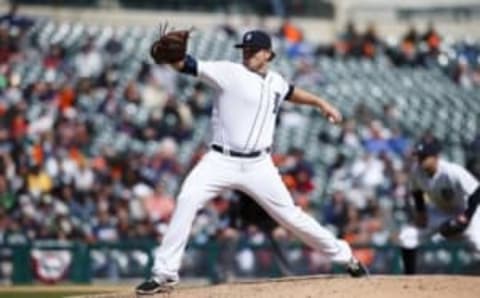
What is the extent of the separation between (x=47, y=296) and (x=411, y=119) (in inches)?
407

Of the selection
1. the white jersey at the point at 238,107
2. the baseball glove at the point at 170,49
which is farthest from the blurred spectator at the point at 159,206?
the baseball glove at the point at 170,49

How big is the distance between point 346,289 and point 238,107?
146cm

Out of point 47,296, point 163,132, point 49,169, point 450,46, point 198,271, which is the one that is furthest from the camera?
point 450,46

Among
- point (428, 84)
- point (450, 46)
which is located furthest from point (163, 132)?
point (450, 46)

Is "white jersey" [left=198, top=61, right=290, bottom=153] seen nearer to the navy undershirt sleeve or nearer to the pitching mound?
the navy undershirt sleeve

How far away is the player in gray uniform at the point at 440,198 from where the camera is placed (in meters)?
12.0

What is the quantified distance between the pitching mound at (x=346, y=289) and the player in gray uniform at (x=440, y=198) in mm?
1665

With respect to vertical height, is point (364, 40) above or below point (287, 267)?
above

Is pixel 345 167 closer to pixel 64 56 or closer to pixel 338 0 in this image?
pixel 64 56

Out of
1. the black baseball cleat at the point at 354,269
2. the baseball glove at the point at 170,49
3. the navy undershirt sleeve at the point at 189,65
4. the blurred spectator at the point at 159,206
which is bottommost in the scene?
the blurred spectator at the point at 159,206

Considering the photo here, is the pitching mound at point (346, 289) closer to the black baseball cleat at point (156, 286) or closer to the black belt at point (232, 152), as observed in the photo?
the black baseball cleat at point (156, 286)

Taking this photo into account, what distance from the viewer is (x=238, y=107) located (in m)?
9.96

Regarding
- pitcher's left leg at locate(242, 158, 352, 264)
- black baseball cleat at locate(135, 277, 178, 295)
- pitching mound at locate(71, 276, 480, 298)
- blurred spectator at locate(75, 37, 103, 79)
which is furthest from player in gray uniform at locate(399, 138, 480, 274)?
blurred spectator at locate(75, 37, 103, 79)

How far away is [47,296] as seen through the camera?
45.8 ft
